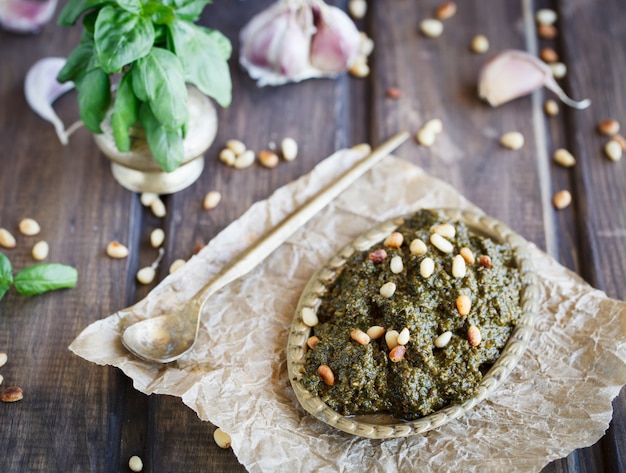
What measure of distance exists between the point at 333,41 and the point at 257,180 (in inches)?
18.8

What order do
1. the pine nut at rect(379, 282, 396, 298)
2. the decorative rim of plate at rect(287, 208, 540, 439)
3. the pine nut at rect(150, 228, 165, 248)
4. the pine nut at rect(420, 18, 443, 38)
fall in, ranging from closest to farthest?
1. the decorative rim of plate at rect(287, 208, 540, 439)
2. the pine nut at rect(379, 282, 396, 298)
3. the pine nut at rect(150, 228, 165, 248)
4. the pine nut at rect(420, 18, 443, 38)

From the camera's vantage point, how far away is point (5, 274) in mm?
1854

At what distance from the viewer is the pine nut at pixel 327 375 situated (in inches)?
64.6

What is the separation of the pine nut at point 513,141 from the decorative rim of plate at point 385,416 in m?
0.40

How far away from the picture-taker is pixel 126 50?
1.64m

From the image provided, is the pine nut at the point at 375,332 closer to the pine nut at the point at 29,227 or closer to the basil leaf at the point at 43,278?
the basil leaf at the point at 43,278

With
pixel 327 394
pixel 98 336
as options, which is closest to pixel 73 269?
pixel 98 336

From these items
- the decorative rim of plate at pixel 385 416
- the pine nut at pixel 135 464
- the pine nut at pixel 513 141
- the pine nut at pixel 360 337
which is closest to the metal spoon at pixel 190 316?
the decorative rim of plate at pixel 385 416

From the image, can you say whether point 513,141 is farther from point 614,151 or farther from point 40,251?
point 40,251

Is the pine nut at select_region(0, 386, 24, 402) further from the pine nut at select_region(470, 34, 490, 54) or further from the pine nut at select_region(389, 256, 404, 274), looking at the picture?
the pine nut at select_region(470, 34, 490, 54)

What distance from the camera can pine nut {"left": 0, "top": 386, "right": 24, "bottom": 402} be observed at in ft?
5.92

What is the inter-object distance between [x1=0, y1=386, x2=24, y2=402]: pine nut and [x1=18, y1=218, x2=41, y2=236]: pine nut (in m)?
0.45

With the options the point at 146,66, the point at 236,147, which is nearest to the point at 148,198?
the point at 236,147

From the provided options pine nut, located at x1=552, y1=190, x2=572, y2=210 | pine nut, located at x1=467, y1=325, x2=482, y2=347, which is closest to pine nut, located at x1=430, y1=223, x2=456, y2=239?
pine nut, located at x1=467, y1=325, x2=482, y2=347
